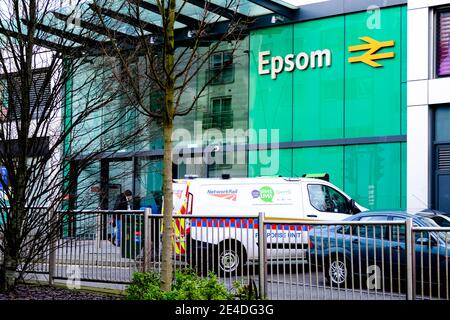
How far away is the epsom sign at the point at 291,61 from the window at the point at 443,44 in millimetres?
3715

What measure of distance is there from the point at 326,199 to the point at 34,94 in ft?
29.1

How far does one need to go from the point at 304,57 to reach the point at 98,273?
573 inches

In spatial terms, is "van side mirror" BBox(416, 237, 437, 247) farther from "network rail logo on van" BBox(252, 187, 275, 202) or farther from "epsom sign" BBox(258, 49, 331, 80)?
"epsom sign" BBox(258, 49, 331, 80)

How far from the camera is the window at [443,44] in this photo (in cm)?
2028

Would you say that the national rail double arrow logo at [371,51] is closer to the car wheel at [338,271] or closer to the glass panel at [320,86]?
the glass panel at [320,86]

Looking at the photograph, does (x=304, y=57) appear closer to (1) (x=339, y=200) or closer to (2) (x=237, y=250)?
(1) (x=339, y=200)

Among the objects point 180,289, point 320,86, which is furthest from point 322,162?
point 180,289

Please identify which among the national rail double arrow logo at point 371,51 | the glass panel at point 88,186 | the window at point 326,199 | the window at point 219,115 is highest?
the national rail double arrow logo at point 371,51

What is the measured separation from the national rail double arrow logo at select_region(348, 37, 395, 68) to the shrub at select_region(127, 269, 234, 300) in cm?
1465

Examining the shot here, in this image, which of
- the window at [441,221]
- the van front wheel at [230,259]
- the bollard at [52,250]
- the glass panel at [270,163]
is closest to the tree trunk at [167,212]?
the van front wheel at [230,259]

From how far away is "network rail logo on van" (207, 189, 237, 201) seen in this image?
16109 mm

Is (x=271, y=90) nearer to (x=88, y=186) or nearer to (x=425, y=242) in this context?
(x=88, y=186)

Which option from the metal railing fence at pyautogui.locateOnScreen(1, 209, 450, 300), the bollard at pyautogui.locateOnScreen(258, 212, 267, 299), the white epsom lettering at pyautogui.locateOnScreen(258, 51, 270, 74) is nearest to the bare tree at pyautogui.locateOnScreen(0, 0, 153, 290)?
the metal railing fence at pyautogui.locateOnScreen(1, 209, 450, 300)

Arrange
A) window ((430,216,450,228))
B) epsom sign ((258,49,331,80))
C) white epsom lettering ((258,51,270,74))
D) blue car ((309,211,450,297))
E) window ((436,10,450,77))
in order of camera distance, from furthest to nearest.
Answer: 1. white epsom lettering ((258,51,270,74))
2. epsom sign ((258,49,331,80))
3. window ((436,10,450,77))
4. window ((430,216,450,228))
5. blue car ((309,211,450,297))
